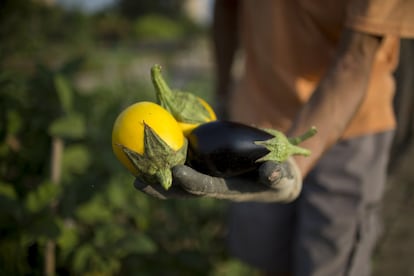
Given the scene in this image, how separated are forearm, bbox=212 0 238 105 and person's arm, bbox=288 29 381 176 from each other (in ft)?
3.12

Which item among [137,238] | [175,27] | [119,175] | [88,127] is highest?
[88,127]

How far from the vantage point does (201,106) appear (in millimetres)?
1410

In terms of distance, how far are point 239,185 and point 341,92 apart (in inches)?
18.6

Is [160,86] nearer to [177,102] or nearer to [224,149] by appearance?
[177,102]

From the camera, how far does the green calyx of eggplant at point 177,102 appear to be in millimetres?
1312

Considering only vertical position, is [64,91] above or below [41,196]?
above

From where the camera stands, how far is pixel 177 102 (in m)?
1.35

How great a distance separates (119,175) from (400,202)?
1.77 m

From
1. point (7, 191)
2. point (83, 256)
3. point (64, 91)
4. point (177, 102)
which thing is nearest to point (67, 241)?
point (83, 256)

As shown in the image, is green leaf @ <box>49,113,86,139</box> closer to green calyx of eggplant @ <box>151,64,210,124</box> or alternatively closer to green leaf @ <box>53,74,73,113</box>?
green leaf @ <box>53,74,73,113</box>

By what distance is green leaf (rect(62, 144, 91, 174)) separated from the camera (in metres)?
2.18

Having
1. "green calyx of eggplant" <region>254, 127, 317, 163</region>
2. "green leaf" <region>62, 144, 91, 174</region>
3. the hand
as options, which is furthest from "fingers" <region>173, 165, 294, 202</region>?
"green leaf" <region>62, 144, 91, 174</region>

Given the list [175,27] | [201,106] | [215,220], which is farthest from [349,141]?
[175,27]

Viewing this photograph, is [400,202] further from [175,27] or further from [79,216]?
[175,27]
